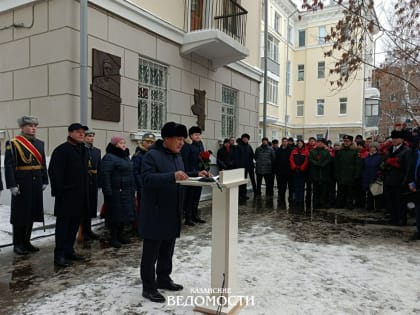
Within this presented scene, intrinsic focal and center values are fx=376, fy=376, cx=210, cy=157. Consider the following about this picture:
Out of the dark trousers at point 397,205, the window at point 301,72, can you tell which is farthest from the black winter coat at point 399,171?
the window at point 301,72

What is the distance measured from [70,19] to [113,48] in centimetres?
102

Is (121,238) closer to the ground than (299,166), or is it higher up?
closer to the ground

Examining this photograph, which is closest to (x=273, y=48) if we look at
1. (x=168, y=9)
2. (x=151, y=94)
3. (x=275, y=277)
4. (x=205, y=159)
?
(x=168, y=9)

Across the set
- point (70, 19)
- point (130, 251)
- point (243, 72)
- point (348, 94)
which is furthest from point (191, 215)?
point (348, 94)

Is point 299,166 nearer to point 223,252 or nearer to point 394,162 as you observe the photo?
point 394,162

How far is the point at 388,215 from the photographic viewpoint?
26.8 feet

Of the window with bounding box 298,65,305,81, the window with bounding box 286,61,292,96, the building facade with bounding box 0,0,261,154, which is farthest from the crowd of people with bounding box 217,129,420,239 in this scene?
the window with bounding box 298,65,305,81

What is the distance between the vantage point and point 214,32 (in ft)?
31.1

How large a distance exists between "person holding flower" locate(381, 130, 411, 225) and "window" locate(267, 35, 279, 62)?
22.1 meters

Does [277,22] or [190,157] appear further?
[277,22]

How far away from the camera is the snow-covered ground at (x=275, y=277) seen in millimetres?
3496

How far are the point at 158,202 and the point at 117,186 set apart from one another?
2114 millimetres

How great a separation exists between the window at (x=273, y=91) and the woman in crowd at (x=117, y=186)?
23869mm

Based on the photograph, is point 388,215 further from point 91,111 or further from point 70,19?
point 70,19
